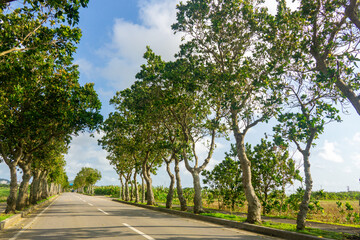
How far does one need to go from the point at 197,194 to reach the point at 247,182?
518cm

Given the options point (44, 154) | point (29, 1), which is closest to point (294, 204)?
point (29, 1)

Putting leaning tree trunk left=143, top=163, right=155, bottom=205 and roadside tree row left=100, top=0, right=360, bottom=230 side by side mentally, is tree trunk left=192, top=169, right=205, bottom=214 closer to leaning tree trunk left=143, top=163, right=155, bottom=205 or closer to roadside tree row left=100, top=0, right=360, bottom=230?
roadside tree row left=100, top=0, right=360, bottom=230

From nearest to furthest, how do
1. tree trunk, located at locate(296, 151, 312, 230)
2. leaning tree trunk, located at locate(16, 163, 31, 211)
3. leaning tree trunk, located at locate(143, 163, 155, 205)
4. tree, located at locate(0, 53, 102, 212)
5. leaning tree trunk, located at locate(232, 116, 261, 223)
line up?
1. tree trunk, located at locate(296, 151, 312, 230)
2. leaning tree trunk, located at locate(232, 116, 261, 223)
3. tree, located at locate(0, 53, 102, 212)
4. leaning tree trunk, located at locate(16, 163, 31, 211)
5. leaning tree trunk, located at locate(143, 163, 155, 205)

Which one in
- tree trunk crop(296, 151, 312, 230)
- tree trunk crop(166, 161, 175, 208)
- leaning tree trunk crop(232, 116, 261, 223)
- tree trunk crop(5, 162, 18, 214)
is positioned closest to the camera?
tree trunk crop(296, 151, 312, 230)

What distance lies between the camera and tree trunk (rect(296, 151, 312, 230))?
9500mm

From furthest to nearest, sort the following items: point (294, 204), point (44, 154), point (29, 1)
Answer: point (44, 154) → point (294, 204) → point (29, 1)

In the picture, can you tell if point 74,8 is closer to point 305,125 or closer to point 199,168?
point 305,125

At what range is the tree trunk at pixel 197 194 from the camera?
16.8m

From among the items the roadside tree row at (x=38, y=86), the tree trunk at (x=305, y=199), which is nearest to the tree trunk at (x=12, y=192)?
the roadside tree row at (x=38, y=86)

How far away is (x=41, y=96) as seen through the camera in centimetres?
1480

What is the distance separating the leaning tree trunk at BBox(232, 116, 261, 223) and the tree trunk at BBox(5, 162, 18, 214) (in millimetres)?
13635

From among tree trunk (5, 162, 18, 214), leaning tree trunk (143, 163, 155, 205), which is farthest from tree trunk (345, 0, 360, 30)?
leaning tree trunk (143, 163, 155, 205)

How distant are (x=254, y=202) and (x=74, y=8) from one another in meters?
10.3

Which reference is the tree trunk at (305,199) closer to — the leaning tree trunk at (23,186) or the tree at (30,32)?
the tree at (30,32)
